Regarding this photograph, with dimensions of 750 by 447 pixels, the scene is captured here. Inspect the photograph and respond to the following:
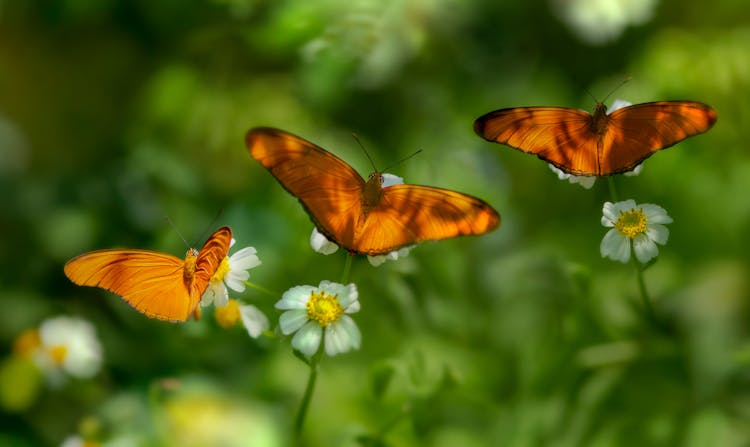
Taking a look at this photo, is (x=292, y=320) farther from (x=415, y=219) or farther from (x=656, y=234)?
(x=656, y=234)

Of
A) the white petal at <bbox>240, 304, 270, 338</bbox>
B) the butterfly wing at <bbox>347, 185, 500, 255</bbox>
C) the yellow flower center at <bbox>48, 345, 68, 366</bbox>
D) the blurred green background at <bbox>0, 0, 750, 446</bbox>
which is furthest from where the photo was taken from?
the yellow flower center at <bbox>48, 345, 68, 366</bbox>

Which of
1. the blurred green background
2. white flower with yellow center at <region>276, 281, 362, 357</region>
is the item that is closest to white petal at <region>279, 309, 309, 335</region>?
white flower with yellow center at <region>276, 281, 362, 357</region>

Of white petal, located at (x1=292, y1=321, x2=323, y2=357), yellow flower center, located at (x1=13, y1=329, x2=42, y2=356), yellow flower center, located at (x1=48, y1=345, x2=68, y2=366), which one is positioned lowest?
white petal, located at (x1=292, y1=321, x2=323, y2=357)

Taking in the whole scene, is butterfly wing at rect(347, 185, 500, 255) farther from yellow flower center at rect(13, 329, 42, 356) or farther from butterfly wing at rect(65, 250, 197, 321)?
yellow flower center at rect(13, 329, 42, 356)

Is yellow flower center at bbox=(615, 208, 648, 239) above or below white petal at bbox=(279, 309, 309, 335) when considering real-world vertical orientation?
above

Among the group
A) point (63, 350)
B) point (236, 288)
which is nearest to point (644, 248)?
point (236, 288)

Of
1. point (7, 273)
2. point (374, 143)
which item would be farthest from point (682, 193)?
point (7, 273)

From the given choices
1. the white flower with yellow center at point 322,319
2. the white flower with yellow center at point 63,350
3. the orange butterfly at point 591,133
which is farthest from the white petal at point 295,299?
the white flower with yellow center at point 63,350
